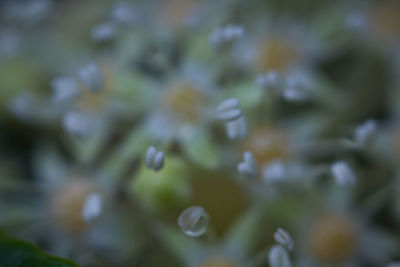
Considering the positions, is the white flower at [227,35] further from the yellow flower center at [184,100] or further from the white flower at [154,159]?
the white flower at [154,159]

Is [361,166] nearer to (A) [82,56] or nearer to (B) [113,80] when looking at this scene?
(B) [113,80]

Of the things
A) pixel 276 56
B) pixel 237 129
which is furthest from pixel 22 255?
pixel 276 56

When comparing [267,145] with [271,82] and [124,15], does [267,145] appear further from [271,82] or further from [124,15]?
[124,15]

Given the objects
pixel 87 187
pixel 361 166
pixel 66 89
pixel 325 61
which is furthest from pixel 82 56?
pixel 361 166

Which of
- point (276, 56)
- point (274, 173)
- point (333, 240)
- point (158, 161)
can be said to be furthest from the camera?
point (276, 56)

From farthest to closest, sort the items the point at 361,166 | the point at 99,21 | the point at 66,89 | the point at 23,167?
the point at 99,21 → the point at 23,167 → the point at 361,166 → the point at 66,89

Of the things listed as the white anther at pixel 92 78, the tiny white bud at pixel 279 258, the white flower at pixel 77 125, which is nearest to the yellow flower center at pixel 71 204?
the white flower at pixel 77 125

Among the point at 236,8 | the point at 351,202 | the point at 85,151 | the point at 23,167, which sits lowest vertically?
the point at 351,202
